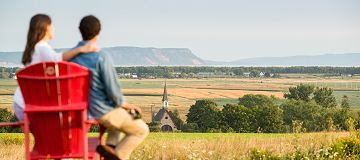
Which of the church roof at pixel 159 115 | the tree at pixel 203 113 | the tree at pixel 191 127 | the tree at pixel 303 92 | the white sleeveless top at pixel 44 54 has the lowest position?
the church roof at pixel 159 115

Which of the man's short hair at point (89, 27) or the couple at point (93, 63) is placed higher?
the man's short hair at point (89, 27)

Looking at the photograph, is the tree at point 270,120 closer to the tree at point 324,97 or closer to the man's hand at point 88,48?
the tree at point 324,97

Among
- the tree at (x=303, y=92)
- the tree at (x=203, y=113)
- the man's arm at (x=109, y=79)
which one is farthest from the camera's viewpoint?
the tree at (x=303, y=92)

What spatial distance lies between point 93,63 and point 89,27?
36 centimetres

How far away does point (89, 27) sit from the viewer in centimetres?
289

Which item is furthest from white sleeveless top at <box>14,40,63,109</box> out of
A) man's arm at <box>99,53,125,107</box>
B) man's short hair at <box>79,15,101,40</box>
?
man's arm at <box>99,53,125,107</box>

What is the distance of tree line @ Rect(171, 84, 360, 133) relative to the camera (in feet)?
205

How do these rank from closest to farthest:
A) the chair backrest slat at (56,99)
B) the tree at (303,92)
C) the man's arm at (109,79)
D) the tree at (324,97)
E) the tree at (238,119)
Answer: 1. the chair backrest slat at (56,99)
2. the man's arm at (109,79)
3. the tree at (238,119)
4. the tree at (303,92)
5. the tree at (324,97)

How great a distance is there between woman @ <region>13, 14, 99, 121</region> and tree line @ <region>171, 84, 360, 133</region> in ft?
164

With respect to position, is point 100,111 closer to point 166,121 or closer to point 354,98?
point 166,121

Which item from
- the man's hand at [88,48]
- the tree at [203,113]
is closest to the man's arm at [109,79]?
the man's hand at [88,48]

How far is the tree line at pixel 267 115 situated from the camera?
2456 inches

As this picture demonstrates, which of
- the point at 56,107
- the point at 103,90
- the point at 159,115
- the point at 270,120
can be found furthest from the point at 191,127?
the point at 56,107

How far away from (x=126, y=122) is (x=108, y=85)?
1.68 ft
